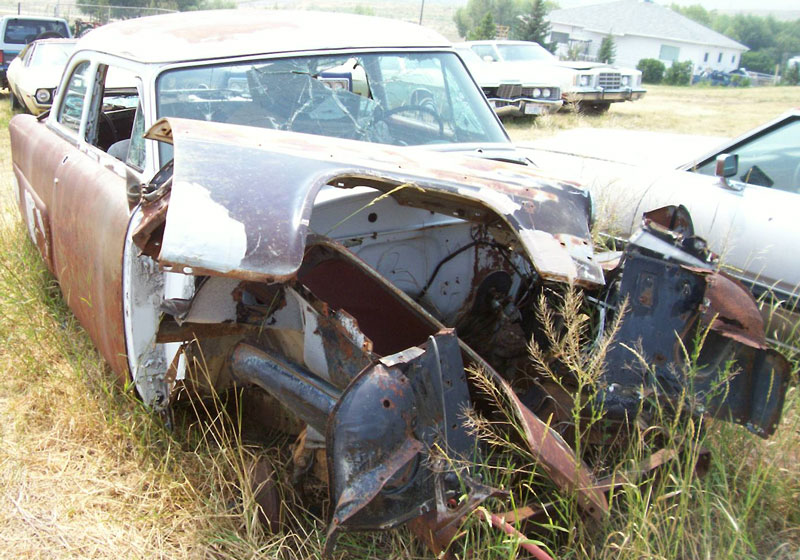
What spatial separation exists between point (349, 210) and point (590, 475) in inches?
51.8

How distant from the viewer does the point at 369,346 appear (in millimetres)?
2023

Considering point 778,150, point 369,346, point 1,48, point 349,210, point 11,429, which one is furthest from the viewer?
point 1,48

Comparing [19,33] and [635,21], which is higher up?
[635,21]

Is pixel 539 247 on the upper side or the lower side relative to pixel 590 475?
upper

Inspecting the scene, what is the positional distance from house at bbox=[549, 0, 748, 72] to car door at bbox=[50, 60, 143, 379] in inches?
2251

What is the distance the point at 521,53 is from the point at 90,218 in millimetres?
12821

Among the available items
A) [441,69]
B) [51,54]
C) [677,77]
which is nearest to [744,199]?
[441,69]

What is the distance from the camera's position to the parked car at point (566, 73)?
13449mm

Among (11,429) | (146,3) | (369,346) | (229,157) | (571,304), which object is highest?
(146,3)

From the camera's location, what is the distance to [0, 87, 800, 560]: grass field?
2.21 meters

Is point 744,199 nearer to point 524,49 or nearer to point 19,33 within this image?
point 524,49

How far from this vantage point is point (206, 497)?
264cm

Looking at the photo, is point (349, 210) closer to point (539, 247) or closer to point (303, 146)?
point (303, 146)

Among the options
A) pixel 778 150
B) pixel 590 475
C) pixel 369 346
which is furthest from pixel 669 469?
pixel 778 150
